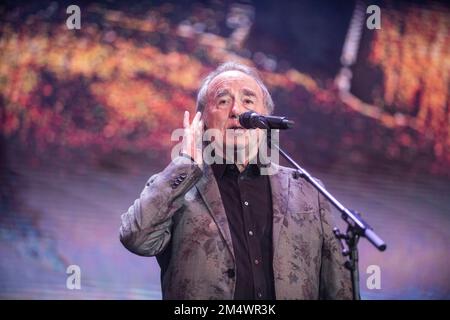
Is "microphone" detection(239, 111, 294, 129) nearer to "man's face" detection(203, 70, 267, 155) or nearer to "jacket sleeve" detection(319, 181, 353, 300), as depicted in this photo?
"man's face" detection(203, 70, 267, 155)

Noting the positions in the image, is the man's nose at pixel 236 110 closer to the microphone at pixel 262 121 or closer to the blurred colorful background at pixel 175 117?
the microphone at pixel 262 121

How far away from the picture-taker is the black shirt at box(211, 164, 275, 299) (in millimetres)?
2074

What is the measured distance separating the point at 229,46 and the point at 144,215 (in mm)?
1389

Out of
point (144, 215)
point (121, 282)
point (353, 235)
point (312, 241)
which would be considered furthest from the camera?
point (121, 282)

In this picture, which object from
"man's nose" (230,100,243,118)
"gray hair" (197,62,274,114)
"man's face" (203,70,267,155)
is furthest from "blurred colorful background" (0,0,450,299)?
"man's nose" (230,100,243,118)

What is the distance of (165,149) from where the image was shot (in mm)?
2998

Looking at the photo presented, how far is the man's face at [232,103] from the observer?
2314mm

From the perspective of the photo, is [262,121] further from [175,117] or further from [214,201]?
[175,117]

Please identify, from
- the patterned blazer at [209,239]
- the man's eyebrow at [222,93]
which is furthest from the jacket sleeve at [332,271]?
the man's eyebrow at [222,93]

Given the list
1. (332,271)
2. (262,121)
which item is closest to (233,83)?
(262,121)

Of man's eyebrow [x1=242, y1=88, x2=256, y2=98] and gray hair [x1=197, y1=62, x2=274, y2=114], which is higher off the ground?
gray hair [x1=197, y1=62, x2=274, y2=114]

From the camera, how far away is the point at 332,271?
7.18ft
